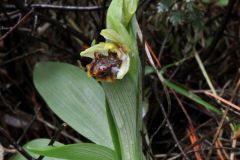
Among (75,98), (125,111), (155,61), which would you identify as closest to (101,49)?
(125,111)

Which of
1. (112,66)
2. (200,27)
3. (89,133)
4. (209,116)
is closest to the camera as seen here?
(112,66)

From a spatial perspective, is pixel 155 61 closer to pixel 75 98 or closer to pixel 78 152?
pixel 75 98

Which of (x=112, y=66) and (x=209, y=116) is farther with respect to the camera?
(x=209, y=116)

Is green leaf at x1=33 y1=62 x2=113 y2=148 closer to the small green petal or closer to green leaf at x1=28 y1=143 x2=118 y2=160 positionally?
green leaf at x1=28 y1=143 x2=118 y2=160

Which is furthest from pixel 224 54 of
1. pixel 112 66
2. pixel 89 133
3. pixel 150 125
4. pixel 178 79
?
pixel 112 66

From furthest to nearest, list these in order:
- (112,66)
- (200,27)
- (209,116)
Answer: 1. (209,116)
2. (200,27)
3. (112,66)

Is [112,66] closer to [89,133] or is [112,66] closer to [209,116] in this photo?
[89,133]
